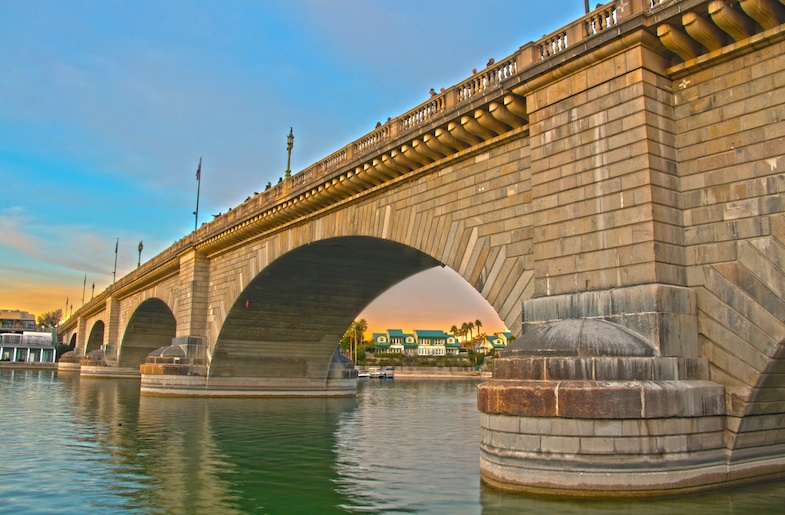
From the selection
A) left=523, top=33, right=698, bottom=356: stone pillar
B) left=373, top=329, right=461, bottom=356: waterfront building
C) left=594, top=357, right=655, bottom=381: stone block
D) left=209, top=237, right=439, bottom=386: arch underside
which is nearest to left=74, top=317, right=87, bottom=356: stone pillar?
left=373, top=329, right=461, bottom=356: waterfront building

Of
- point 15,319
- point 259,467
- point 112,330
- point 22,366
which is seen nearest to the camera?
point 259,467

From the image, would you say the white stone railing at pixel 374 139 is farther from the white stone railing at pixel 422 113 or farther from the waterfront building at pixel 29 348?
the waterfront building at pixel 29 348

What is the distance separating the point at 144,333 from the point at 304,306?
34.6 meters

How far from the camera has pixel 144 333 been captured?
6662 cm

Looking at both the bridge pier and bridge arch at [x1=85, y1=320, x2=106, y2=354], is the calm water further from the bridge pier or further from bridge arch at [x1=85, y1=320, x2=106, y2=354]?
bridge arch at [x1=85, y1=320, x2=106, y2=354]

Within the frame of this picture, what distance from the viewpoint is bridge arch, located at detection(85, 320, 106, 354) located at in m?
88.6

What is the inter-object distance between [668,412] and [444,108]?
11375 millimetres

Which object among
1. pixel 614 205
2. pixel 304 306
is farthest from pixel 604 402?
pixel 304 306

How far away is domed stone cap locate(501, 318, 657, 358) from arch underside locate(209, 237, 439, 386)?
55.7 ft

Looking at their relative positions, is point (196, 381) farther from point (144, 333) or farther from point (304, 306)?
point (144, 333)

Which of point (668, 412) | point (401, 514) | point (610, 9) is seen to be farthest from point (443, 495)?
point (610, 9)

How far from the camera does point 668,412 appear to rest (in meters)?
11.0

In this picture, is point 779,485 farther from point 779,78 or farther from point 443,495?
point 779,78

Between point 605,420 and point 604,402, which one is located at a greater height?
point 604,402
